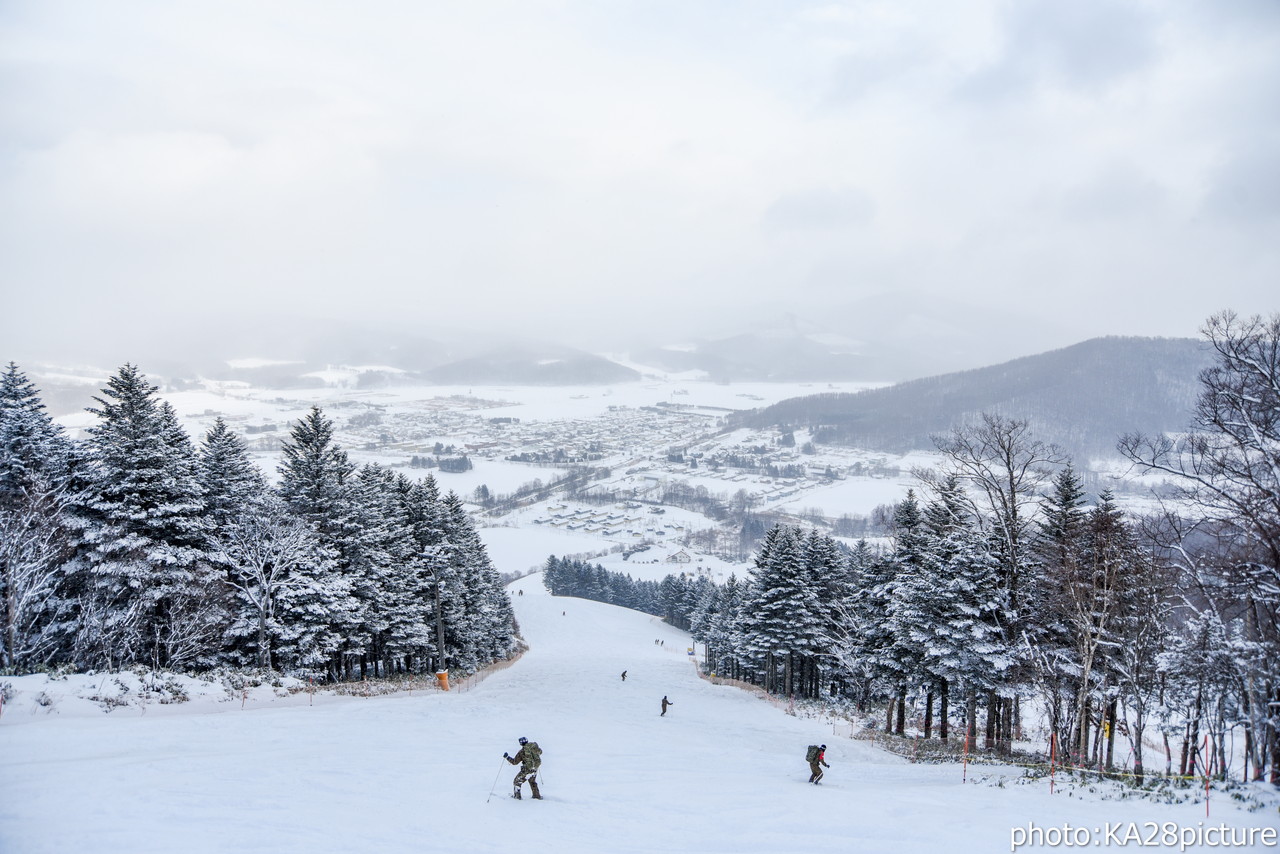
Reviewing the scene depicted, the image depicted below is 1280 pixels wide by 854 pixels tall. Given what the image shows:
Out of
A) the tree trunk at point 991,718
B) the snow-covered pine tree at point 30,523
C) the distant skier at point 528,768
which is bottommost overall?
the tree trunk at point 991,718

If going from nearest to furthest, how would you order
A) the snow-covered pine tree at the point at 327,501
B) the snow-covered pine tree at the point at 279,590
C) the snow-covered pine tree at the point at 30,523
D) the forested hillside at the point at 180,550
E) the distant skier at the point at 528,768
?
the distant skier at the point at 528,768
the snow-covered pine tree at the point at 30,523
the forested hillside at the point at 180,550
the snow-covered pine tree at the point at 279,590
the snow-covered pine tree at the point at 327,501

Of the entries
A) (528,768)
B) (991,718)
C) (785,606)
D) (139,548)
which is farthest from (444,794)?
(785,606)

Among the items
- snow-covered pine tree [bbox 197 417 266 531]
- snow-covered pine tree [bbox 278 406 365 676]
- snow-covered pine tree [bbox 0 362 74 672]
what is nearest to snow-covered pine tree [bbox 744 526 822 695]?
snow-covered pine tree [bbox 278 406 365 676]

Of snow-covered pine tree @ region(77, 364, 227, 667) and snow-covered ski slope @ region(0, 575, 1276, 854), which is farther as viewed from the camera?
snow-covered pine tree @ region(77, 364, 227, 667)

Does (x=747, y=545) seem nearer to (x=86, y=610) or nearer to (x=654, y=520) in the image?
(x=654, y=520)

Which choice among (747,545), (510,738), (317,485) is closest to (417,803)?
(510,738)

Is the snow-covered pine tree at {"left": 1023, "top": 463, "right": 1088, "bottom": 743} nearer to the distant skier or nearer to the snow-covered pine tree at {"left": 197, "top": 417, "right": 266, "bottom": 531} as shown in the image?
the distant skier

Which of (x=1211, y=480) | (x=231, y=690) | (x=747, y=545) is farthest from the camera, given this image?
(x=747, y=545)

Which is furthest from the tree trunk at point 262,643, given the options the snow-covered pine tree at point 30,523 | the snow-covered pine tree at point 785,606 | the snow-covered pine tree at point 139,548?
the snow-covered pine tree at point 785,606

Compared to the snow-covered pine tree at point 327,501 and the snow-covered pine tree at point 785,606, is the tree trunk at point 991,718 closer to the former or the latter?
the snow-covered pine tree at point 785,606
